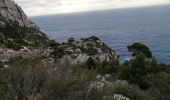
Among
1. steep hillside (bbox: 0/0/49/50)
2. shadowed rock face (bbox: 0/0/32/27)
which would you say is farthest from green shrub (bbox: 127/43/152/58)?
shadowed rock face (bbox: 0/0/32/27)

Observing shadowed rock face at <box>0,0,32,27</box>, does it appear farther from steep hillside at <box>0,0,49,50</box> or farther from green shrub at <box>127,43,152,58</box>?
green shrub at <box>127,43,152,58</box>

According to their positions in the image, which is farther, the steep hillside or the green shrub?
the steep hillside

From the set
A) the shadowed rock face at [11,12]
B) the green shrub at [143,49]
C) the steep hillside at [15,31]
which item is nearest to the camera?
the green shrub at [143,49]

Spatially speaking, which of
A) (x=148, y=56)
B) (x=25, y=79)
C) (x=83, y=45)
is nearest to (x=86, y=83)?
(x=25, y=79)

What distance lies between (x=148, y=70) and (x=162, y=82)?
12215 millimetres

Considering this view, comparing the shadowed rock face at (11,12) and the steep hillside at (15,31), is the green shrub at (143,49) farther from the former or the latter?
the shadowed rock face at (11,12)

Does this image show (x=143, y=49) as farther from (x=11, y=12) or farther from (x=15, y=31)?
(x=11, y=12)

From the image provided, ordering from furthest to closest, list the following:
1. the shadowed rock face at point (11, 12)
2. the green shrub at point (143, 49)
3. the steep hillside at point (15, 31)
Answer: the shadowed rock face at point (11, 12) → the steep hillside at point (15, 31) → the green shrub at point (143, 49)

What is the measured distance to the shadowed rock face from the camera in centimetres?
8509

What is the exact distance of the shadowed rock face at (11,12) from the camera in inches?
3350

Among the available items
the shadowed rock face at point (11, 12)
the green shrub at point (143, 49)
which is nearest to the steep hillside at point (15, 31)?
the shadowed rock face at point (11, 12)

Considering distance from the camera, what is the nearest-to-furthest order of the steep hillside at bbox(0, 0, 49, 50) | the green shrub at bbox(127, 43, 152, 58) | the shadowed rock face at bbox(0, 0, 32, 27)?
the green shrub at bbox(127, 43, 152, 58) → the steep hillside at bbox(0, 0, 49, 50) → the shadowed rock face at bbox(0, 0, 32, 27)

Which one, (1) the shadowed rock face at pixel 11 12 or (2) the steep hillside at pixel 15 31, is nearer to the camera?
(2) the steep hillside at pixel 15 31

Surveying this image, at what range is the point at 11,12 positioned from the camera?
292ft
